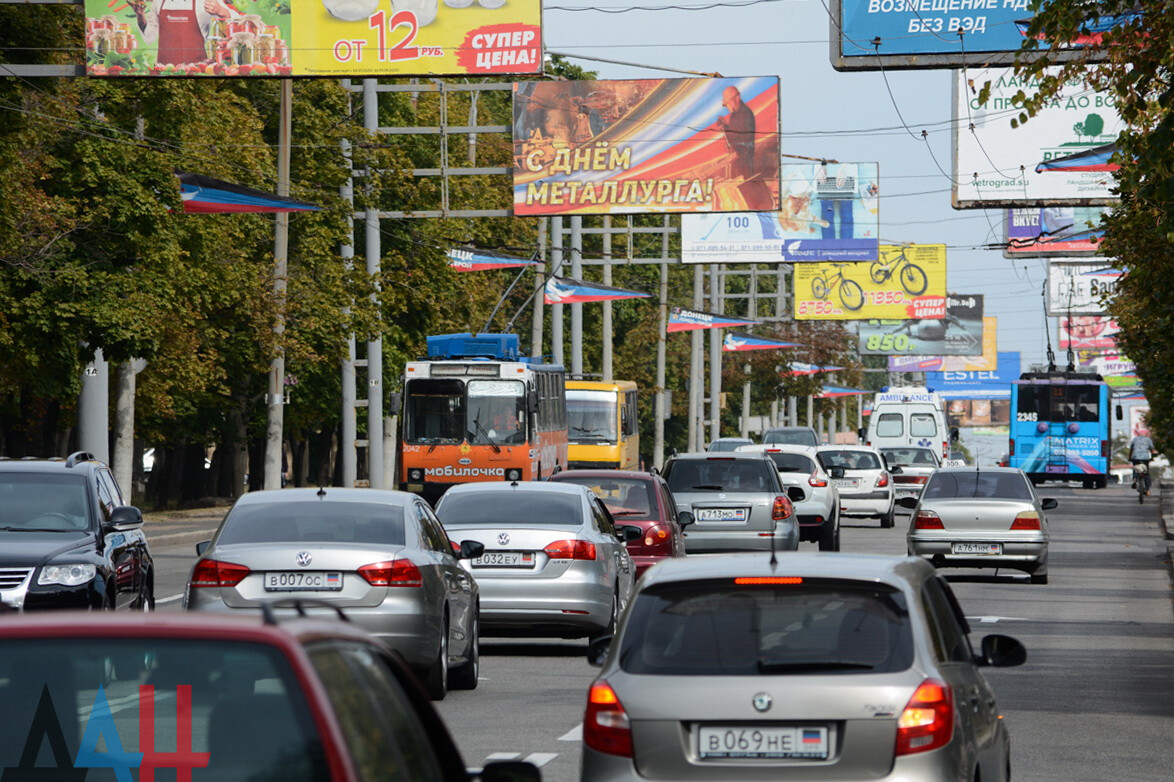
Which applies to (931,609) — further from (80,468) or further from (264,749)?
(80,468)

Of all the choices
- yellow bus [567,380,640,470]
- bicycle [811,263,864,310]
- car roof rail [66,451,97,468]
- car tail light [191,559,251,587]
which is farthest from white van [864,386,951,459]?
car tail light [191,559,251,587]

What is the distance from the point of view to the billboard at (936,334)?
364ft

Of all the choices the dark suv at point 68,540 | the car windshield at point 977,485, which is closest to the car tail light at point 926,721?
the dark suv at point 68,540

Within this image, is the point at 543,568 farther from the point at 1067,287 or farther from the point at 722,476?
the point at 1067,287

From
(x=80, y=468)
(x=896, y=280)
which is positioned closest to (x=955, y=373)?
(x=896, y=280)

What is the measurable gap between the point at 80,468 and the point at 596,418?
3356 cm

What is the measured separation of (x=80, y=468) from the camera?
16.1 m

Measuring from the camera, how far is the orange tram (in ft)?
129

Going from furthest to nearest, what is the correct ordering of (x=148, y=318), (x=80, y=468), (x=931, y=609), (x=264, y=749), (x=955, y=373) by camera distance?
(x=955, y=373) < (x=148, y=318) < (x=80, y=468) < (x=931, y=609) < (x=264, y=749)

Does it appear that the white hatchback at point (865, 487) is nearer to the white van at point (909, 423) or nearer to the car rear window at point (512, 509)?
the white van at point (909, 423)

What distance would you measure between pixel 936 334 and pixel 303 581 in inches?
3959

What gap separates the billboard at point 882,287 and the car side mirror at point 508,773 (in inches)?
2853

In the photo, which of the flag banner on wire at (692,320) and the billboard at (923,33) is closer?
the billboard at (923,33)

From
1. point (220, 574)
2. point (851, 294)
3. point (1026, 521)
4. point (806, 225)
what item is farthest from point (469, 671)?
point (851, 294)
